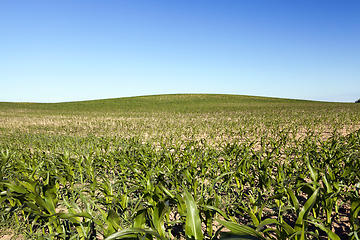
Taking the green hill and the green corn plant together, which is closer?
the green corn plant

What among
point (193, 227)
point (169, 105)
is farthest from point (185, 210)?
point (169, 105)

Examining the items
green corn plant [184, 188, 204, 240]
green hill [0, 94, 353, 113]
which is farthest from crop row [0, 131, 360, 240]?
green hill [0, 94, 353, 113]

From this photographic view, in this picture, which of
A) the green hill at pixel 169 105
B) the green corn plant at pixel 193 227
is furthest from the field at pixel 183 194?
the green hill at pixel 169 105

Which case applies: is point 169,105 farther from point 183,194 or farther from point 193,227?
point 193,227

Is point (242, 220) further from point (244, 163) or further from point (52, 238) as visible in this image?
point (52, 238)

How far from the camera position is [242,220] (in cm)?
331

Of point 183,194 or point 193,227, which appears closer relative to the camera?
point 193,227

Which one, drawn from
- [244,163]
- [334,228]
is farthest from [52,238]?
[334,228]

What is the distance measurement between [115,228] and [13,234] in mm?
2386

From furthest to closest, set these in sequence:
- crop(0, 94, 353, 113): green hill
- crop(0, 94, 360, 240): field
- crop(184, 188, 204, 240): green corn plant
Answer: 1. crop(0, 94, 353, 113): green hill
2. crop(0, 94, 360, 240): field
3. crop(184, 188, 204, 240): green corn plant

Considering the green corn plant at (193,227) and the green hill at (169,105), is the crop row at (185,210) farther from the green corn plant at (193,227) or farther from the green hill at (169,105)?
the green hill at (169,105)

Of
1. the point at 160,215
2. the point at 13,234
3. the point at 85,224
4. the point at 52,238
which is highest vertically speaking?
the point at 160,215

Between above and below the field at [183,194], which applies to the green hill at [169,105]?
above

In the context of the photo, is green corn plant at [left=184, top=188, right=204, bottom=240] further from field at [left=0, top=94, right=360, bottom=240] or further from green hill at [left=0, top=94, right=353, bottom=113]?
green hill at [left=0, top=94, right=353, bottom=113]
